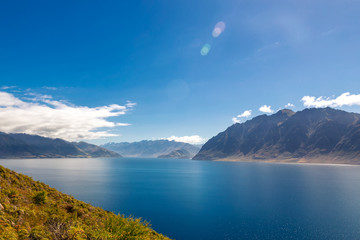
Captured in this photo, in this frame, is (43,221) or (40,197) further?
(40,197)

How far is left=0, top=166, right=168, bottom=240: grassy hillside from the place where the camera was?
11.4 meters

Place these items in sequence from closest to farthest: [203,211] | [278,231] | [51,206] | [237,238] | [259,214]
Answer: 1. [51,206]
2. [237,238]
3. [278,231]
4. [259,214]
5. [203,211]

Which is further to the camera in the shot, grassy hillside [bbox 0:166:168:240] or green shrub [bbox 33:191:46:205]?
green shrub [bbox 33:191:46:205]

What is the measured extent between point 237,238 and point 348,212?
4582 cm

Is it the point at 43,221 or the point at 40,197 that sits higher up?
the point at 40,197

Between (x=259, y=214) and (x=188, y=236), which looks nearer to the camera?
(x=188, y=236)

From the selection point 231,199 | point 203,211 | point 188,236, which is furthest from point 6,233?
point 231,199

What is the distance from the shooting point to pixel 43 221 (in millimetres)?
15453

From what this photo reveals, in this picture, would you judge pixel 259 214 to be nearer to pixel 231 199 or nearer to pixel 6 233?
pixel 231 199

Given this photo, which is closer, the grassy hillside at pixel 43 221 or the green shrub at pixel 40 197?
the grassy hillside at pixel 43 221

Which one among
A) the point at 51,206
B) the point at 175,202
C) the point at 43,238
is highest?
the point at 43,238

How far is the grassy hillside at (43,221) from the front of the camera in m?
11.4

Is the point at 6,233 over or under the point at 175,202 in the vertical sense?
over

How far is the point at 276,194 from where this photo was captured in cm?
9194
